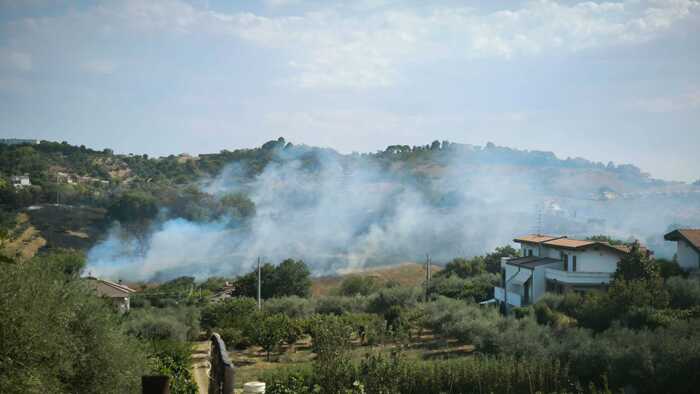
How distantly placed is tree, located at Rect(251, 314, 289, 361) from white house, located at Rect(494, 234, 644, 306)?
45.3 feet

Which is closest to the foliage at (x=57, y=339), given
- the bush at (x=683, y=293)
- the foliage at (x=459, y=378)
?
the foliage at (x=459, y=378)

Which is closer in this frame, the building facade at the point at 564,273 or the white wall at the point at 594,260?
the building facade at the point at 564,273

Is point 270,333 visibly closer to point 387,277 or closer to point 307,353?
point 307,353

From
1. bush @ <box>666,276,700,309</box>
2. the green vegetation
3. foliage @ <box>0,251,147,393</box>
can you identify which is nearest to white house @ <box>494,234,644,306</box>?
bush @ <box>666,276,700,309</box>

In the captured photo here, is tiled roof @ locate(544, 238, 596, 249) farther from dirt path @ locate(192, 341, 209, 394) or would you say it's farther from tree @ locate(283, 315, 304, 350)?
dirt path @ locate(192, 341, 209, 394)

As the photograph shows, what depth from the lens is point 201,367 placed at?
66.1 feet

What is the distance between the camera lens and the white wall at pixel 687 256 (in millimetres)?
33062

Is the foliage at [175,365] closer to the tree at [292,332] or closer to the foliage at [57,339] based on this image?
the foliage at [57,339]

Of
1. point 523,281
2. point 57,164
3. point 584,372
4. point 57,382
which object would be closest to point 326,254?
point 523,281

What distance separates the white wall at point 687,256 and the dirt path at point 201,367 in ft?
84.7

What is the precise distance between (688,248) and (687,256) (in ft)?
1.74

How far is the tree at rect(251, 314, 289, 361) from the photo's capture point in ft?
79.7

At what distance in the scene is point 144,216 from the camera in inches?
2881

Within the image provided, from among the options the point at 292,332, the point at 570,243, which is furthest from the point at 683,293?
the point at 292,332
